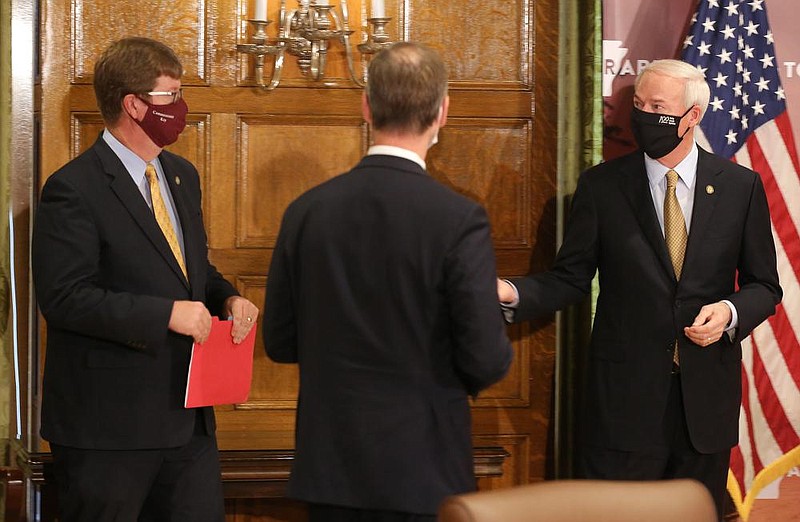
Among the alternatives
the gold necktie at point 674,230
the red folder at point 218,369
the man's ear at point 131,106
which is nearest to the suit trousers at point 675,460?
the gold necktie at point 674,230

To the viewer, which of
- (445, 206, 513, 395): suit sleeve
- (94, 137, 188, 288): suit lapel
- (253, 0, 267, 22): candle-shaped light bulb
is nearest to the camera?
(445, 206, 513, 395): suit sleeve

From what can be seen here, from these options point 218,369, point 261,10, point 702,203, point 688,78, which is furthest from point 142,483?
point 688,78

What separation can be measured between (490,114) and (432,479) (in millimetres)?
2027

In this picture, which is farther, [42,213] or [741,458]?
[741,458]

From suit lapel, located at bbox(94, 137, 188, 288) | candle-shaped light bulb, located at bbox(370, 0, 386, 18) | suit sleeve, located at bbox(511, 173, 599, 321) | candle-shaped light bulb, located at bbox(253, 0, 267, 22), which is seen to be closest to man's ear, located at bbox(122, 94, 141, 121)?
suit lapel, located at bbox(94, 137, 188, 288)

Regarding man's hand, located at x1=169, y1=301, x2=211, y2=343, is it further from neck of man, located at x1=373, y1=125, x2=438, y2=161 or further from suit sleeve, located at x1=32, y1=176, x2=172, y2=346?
neck of man, located at x1=373, y1=125, x2=438, y2=161

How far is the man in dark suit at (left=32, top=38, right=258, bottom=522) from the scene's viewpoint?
2.99 m

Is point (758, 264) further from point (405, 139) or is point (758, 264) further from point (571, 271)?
point (405, 139)

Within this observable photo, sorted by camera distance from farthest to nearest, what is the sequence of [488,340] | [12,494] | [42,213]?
[12,494], [42,213], [488,340]

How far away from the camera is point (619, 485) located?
6.60 ft

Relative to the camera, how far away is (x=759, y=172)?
13.8 feet

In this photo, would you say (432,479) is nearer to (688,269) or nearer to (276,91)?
(688,269)

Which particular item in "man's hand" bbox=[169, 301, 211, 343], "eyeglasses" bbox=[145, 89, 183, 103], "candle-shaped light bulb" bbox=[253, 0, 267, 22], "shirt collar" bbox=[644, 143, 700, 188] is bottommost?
"man's hand" bbox=[169, 301, 211, 343]

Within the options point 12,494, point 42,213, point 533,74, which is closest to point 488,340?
point 42,213
